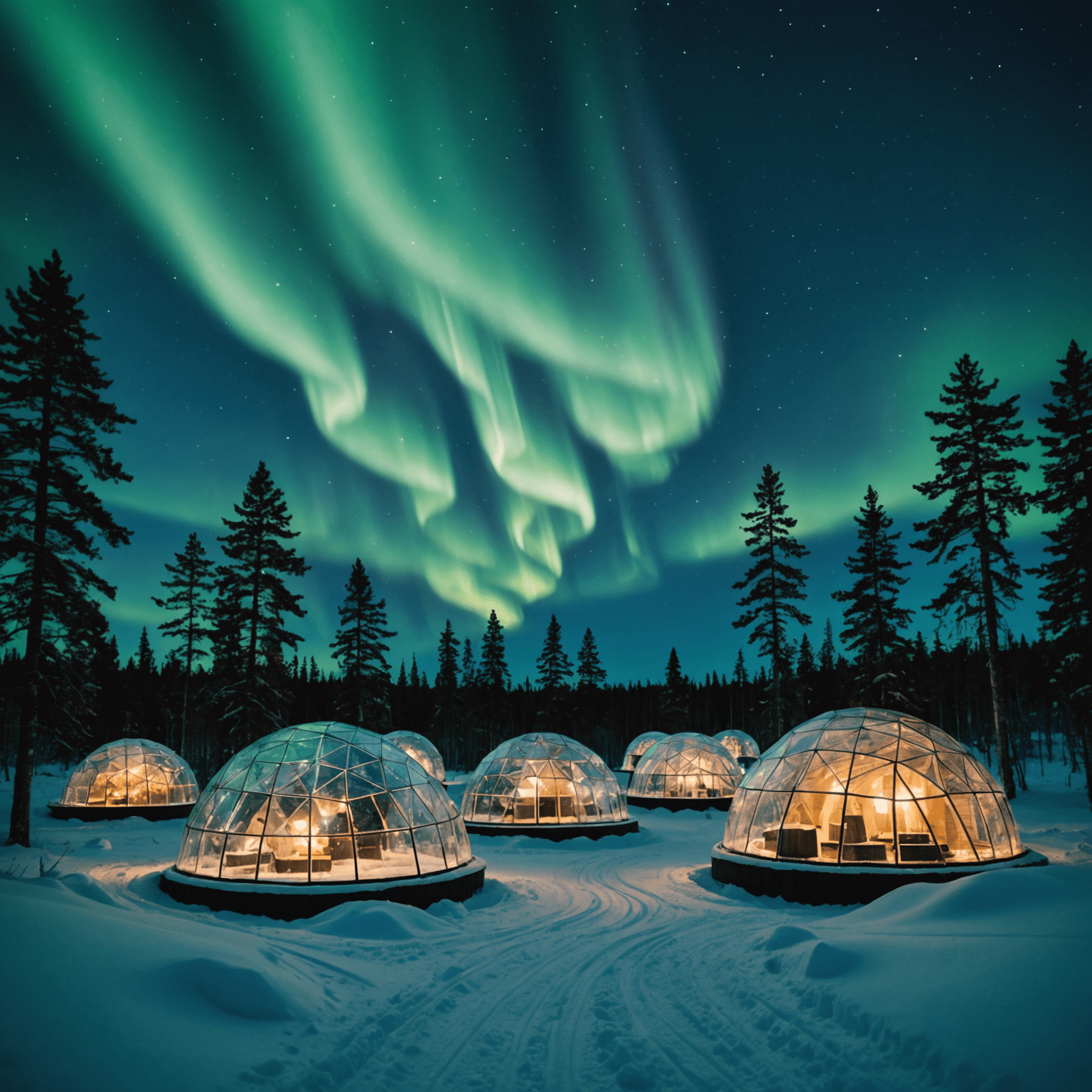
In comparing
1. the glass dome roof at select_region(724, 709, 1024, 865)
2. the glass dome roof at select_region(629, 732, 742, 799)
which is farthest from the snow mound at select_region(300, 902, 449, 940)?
the glass dome roof at select_region(629, 732, 742, 799)

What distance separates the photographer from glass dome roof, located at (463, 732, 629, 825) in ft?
73.6

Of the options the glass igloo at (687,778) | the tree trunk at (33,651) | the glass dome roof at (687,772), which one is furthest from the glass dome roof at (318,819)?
the glass dome roof at (687,772)

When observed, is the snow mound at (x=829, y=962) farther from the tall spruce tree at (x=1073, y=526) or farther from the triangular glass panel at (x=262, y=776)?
the tall spruce tree at (x=1073, y=526)

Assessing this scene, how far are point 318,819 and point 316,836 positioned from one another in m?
0.29

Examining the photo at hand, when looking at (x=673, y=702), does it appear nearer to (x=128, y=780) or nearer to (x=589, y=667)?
(x=589, y=667)

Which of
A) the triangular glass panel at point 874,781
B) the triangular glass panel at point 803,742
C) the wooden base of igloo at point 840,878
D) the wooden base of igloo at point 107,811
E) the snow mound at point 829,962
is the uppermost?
the triangular glass panel at point 803,742

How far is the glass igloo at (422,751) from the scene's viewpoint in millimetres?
37781

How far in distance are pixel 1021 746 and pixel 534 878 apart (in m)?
65.2

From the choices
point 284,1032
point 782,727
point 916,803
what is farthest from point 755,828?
point 782,727

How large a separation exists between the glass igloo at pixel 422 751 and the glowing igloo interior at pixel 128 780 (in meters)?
11.2

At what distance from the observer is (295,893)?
471 inches

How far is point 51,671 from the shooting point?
19938 mm

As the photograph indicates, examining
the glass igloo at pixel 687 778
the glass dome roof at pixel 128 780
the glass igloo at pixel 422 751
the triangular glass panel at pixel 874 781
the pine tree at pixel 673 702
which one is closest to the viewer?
the triangular glass panel at pixel 874 781

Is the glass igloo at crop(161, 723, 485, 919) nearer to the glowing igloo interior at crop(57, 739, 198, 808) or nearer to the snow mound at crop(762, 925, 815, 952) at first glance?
the snow mound at crop(762, 925, 815, 952)
